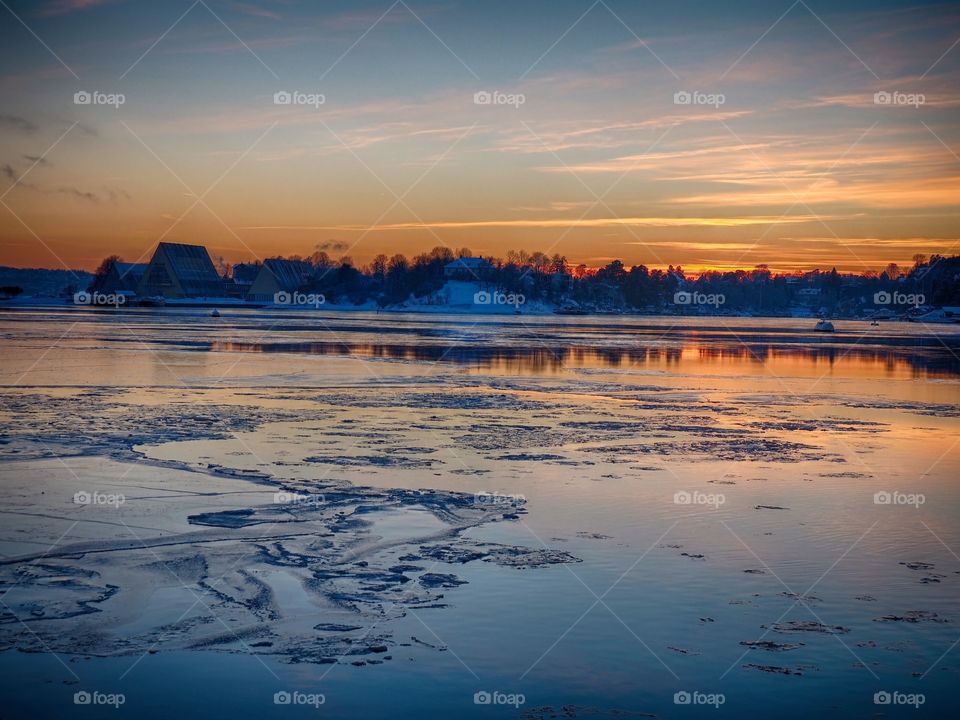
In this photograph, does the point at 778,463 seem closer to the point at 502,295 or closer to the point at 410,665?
the point at 410,665

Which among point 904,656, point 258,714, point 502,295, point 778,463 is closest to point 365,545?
point 258,714

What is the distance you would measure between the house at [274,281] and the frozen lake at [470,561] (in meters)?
162

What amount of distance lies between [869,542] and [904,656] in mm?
3702

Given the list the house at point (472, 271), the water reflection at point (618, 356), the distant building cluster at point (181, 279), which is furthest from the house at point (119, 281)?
the water reflection at point (618, 356)

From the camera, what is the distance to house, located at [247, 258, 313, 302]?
→ 593 ft

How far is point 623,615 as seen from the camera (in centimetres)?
846

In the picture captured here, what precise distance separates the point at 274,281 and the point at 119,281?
28.6 m

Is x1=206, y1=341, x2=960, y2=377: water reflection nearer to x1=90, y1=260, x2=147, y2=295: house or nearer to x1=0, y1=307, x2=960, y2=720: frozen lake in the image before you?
x1=0, y1=307, x2=960, y2=720: frozen lake

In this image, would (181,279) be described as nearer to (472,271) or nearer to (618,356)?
(472,271)

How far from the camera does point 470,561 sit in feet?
32.6

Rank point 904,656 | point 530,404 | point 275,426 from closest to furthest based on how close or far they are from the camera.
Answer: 1. point 904,656
2. point 275,426
3. point 530,404

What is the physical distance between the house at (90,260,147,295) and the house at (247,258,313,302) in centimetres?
2113

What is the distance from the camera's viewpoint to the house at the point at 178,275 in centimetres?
16975

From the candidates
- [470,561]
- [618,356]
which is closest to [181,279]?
[618,356]
